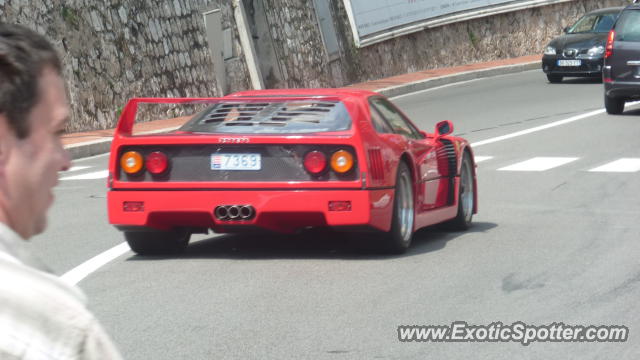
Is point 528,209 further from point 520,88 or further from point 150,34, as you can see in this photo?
point 520,88

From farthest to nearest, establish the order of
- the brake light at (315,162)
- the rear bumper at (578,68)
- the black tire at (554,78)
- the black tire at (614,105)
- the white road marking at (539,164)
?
the black tire at (554,78)
the rear bumper at (578,68)
the black tire at (614,105)
the white road marking at (539,164)
the brake light at (315,162)

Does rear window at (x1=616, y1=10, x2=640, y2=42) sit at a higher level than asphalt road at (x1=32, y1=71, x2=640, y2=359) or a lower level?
lower

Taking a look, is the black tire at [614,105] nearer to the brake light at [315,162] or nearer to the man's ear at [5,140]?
the brake light at [315,162]

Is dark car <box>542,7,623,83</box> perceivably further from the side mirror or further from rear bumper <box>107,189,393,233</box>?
rear bumper <box>107,189,393,233</box>

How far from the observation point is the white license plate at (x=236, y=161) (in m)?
8.62

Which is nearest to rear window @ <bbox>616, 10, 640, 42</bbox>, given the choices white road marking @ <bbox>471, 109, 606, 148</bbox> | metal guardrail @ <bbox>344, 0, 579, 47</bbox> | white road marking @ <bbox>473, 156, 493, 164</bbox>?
white road marking @ <bbox>471, 109, 606, 148</bbox>

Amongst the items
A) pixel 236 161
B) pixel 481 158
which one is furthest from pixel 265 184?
pixel 481 158

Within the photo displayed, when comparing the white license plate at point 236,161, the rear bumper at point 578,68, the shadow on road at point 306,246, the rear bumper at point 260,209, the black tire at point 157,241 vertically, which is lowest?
the rear bumper at point 578,68

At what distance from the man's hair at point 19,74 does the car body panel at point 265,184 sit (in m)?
6.95

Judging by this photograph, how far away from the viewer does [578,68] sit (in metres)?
30.7

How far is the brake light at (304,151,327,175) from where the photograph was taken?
849 centimetres

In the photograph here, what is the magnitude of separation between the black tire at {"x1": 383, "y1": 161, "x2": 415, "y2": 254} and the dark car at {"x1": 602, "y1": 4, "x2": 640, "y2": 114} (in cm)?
1304

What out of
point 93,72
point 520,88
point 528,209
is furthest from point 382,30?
point 528,209

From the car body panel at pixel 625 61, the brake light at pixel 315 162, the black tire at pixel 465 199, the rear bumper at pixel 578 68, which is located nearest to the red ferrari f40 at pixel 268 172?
the brake light at pixel 315 162
